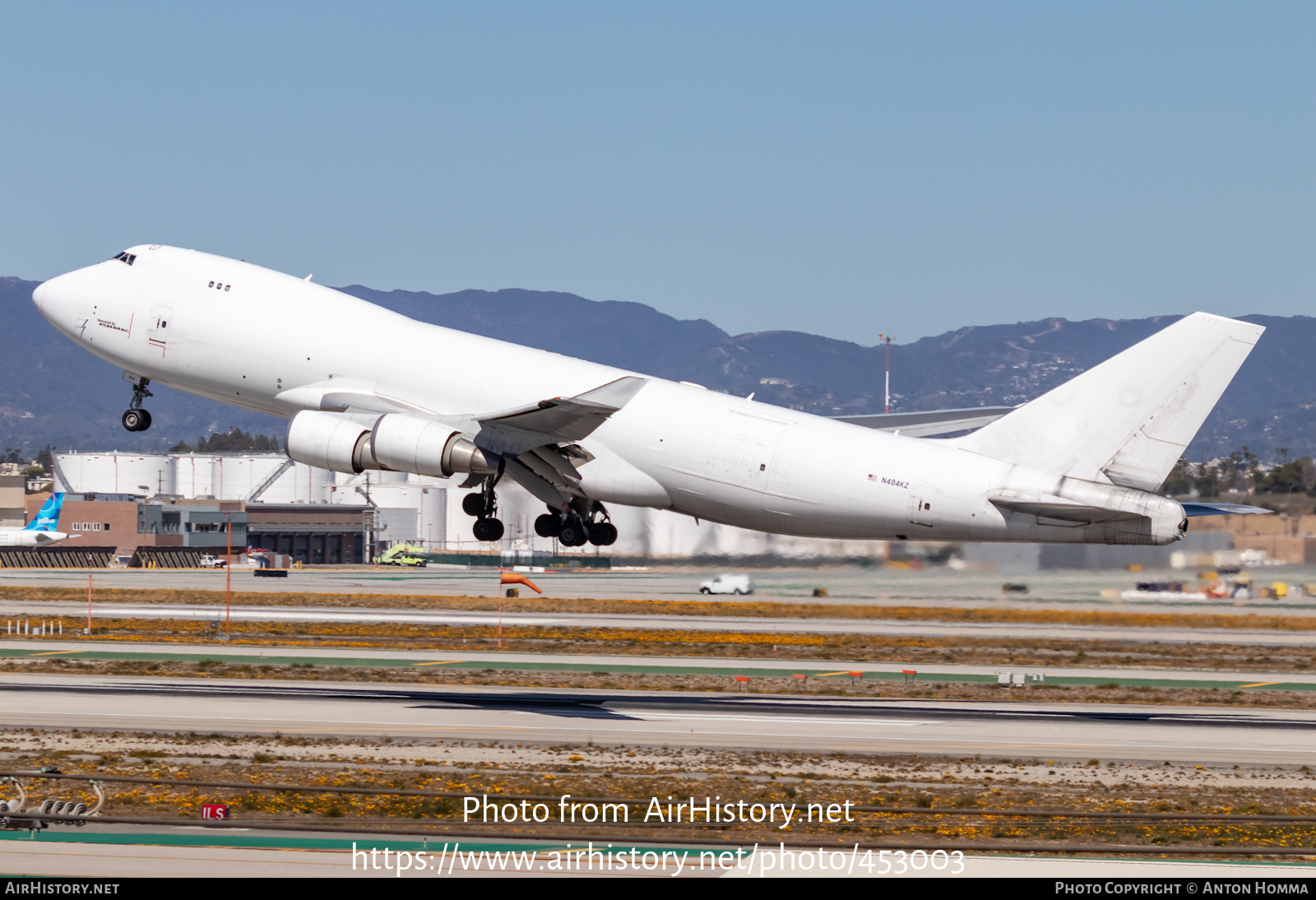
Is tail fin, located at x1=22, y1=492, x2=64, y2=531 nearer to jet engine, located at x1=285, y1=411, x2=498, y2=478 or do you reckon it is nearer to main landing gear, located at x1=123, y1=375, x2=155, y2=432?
main landing gear, located at x1=123, y1=375, x2=155, y2=432

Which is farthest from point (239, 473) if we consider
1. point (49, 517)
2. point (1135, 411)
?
point (1135, 411)

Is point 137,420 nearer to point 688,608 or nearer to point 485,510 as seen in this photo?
point 485,510

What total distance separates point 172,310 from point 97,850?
64.7 ft

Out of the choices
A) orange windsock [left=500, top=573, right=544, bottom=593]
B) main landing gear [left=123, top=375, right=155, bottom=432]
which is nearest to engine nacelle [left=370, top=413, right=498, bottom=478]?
main landing gear [left=123, top=375, right=155, bottom=432]

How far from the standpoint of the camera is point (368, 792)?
22906 mm

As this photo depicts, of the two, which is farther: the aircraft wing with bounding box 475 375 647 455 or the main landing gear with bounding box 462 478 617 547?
the main landing gear with bounding box 462 478 617 547

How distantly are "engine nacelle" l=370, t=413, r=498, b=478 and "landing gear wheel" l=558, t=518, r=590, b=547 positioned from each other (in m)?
3.43

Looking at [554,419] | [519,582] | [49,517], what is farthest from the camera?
[49,517]

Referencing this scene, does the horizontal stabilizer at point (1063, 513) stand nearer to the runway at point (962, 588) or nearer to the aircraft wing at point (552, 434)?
the aircraft wing at point (552, 434)

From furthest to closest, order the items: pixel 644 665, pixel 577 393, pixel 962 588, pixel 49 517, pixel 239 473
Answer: pixel 239 473
pixel 49 517
pixel 962 588
pixel 644 665
pixel 577 393

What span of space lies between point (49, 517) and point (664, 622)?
308ft

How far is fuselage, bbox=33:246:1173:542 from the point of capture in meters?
33.0

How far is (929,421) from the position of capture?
4716 centimetres
